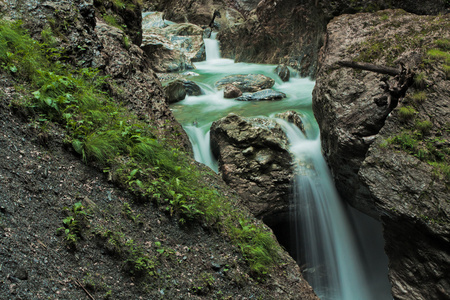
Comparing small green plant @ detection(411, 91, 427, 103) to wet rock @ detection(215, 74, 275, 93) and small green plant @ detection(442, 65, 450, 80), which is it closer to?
small green plant @ detection(442, 65, 450, 80)

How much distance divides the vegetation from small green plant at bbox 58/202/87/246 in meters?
0.58

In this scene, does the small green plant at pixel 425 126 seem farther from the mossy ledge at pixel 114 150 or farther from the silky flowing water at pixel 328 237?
the mossy ledge at pixel 114 150

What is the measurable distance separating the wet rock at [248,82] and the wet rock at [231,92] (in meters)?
0.64

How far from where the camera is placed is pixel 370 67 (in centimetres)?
642

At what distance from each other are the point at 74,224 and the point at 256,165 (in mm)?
4742

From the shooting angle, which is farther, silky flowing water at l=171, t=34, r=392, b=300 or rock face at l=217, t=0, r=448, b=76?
rock face at l=217, t=0, r=448, b=76

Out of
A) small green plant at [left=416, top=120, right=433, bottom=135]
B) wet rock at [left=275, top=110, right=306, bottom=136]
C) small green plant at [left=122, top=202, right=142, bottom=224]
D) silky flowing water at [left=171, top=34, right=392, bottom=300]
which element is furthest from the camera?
wet rock at [left=275, top=110, right=306, bottom=136]

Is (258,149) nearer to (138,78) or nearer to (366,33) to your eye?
(138,78)

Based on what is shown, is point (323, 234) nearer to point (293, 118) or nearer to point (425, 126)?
point (293, 118)

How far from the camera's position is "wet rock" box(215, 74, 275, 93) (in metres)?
12.9

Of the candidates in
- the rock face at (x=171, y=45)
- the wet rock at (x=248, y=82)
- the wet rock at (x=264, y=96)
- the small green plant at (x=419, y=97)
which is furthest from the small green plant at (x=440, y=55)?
the rock face at (x=171, y=45)

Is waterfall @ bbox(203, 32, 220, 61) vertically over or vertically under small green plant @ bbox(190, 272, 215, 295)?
over

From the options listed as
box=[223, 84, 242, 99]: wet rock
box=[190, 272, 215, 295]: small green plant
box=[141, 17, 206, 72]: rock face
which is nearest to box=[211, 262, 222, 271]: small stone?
box=[190, 272, 215, 295]: small green plant

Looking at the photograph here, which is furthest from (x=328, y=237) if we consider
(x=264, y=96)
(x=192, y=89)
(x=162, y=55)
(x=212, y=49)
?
(x=212, y=49)
